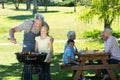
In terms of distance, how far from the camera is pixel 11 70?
489 inches

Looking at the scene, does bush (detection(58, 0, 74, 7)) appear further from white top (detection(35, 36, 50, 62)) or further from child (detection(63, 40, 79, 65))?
white top (detection(35, 36, 50, 62))

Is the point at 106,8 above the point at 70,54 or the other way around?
above

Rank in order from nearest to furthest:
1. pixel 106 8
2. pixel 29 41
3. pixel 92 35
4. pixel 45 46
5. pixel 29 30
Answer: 1. pixel 45 46
2. pixel 29 30
3. pixel 29 41
4. pixel 106 8
5. pixel 92 35

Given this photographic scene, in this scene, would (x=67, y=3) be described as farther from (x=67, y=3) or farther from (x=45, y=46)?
(x=45, y=46)

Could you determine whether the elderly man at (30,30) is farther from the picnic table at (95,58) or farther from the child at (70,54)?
the picnic table at (95,58)

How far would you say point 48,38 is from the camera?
27.3 ft

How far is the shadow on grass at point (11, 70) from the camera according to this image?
11.3 m

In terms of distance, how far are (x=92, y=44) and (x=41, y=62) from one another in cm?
1387

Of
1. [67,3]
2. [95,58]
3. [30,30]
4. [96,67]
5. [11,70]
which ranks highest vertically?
[30,30]

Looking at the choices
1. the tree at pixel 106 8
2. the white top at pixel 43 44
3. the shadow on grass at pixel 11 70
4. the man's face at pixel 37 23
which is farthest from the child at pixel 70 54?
the tree at pixel 106 8

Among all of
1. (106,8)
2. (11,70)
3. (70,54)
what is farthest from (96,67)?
(106,8)

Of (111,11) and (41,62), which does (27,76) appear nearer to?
(41,62)

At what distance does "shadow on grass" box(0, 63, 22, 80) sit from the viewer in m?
11.3

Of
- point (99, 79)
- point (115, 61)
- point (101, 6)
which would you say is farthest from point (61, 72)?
point (101, 6)
